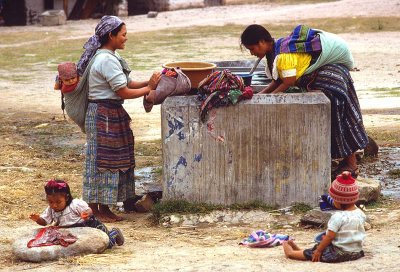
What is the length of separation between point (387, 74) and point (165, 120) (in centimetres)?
938

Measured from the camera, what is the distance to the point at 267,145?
7707 millimetres

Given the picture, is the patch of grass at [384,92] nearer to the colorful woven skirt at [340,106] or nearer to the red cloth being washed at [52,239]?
the colorful woven skirt at [340,106]

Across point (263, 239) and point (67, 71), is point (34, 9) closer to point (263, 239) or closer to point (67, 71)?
point (67, 71)

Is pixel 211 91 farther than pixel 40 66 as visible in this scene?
No

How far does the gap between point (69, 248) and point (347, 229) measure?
1914mm

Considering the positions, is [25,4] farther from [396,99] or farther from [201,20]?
[396,99]

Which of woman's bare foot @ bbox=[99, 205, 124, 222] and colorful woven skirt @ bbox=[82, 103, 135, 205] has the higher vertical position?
colorful woven skirt @ bbox=[82, 103, 135, 205]

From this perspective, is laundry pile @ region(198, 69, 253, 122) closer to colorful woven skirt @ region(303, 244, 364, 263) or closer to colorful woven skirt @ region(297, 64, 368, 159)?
colorful woven skirt @ region(297, 64, 368, 159)

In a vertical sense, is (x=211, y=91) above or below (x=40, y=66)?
above

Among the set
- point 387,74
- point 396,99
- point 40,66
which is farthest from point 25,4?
point 396,99

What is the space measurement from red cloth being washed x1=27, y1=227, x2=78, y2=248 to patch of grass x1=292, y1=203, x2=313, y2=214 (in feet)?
6.40

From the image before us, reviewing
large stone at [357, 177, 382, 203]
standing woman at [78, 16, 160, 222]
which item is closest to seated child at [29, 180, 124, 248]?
standing woman at [78, 16, 160, 222]

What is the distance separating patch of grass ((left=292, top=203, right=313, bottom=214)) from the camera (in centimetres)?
774

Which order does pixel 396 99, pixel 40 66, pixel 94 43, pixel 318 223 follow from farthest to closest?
pixel 40 66 < pixel 396 99 < pixel 94 43 < pixel 318 223
